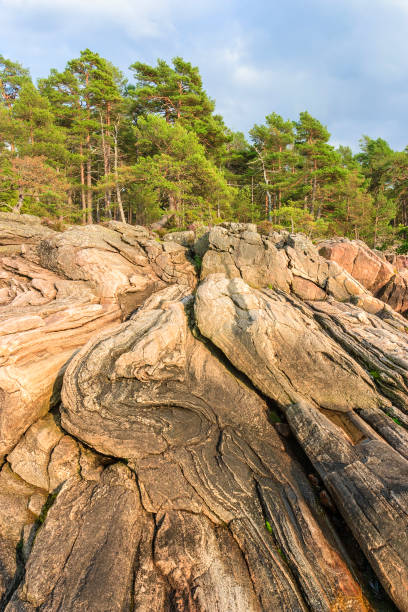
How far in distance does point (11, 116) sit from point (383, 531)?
3949cm

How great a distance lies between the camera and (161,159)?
20.1 meters

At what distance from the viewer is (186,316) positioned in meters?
9.90

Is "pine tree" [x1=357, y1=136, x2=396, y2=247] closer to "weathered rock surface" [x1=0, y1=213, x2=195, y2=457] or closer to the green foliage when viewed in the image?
the green foliage

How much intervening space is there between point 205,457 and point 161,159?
71.0 feet

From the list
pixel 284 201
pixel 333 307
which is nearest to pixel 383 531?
pixel 333 307

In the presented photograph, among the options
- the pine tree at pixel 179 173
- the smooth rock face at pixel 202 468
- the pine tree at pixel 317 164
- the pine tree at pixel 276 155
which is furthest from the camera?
the pine tree at pixel 276 155

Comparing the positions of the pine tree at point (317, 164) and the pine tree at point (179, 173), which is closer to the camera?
the pine tree at point (179, 173)

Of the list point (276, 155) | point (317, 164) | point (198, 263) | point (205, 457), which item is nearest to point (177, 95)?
point (276, 155)

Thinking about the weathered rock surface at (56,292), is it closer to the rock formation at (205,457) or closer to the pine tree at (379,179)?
the rock formation at (205,457)

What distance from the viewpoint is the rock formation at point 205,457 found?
14.7 ft

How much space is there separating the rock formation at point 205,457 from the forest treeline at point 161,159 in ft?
50.6

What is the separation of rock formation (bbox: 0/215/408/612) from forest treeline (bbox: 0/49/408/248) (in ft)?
50.6

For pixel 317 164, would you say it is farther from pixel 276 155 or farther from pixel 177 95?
pixel 177 95

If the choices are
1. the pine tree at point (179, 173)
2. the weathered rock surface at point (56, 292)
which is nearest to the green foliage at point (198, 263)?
the weathered rock surface at point (56, 292)
